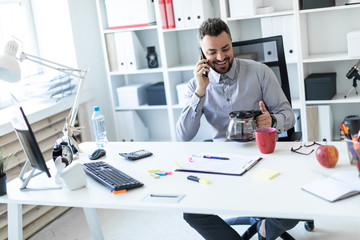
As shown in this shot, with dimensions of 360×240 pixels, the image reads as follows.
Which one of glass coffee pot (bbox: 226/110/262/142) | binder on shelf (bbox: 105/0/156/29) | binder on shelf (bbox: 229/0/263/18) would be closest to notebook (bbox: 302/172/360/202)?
glass coffee pot (bbox: 226/110/262/142)

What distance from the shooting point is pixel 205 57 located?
2.65 m

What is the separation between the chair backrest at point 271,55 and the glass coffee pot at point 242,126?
483 millimetres

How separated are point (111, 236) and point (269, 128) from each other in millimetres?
1400

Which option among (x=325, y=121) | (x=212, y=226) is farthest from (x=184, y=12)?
(x=212, y=226)

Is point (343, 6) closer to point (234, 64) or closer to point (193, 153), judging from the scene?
point (234, 64)

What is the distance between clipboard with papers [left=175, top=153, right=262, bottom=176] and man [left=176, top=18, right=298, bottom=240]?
0.45 m

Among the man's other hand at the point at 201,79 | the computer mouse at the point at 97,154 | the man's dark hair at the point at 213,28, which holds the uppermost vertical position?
the man's dark hair at the point at 213,28

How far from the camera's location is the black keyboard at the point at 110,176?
193cm

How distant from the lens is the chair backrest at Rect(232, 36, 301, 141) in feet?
8.73

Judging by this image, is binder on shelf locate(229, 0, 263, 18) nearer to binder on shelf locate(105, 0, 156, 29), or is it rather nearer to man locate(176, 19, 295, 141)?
binder on shelf locate(105, 0, 156, 29)

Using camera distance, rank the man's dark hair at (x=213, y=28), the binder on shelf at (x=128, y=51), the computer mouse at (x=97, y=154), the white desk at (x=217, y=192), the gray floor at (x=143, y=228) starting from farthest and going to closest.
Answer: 1. the binder on shelf at (x=128, y=51)
2. the gray floor at (x=143, y=228)
3. the man's dark hair at (x=213, y=28)
4. the computer mouse at (x=97, y=154)
5. the white desk at (x=217, y=192)

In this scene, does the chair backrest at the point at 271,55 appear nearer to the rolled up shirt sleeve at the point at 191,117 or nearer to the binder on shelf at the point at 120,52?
the rolled up shirt sleeve at the point at 191,117

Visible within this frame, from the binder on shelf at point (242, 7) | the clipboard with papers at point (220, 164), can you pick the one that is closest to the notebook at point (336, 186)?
the clipboard with papers at point (220, 164)

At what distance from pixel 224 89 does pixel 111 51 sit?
1.69m
